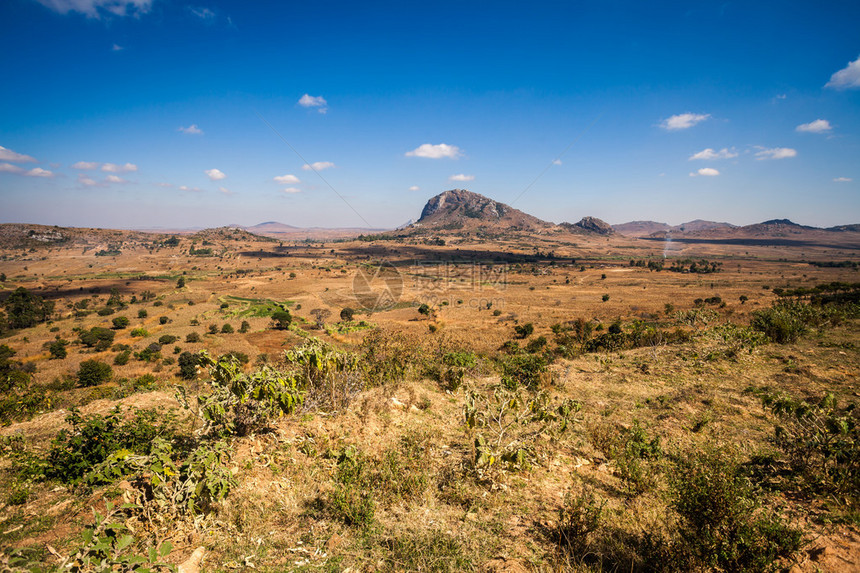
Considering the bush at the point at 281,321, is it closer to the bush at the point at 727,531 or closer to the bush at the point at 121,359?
the bush at the point at 121,359

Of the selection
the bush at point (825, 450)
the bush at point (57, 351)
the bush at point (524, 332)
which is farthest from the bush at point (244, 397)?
the bush at point (57, 351)

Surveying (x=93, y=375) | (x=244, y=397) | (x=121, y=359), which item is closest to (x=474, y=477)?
(x=244, y=397)

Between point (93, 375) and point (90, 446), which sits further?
point (93, 375)

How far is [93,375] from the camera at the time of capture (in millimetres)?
22594

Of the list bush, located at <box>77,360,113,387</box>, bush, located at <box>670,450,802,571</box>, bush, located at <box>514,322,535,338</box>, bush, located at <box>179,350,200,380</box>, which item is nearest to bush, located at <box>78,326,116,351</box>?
bush, located at <box>77,360,113,387</box>

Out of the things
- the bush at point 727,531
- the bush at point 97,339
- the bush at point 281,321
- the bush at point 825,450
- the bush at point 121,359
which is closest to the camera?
the bush at point 727,531

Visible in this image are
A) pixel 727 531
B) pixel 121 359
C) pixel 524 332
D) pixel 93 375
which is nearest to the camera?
pixel 727 531

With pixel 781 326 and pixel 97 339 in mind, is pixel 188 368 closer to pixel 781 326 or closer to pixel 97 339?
pixel 97 339

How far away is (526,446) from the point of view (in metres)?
6.23

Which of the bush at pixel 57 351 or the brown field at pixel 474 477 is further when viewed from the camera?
the bush at pixel 57 351

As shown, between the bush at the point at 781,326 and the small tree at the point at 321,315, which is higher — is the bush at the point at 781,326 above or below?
above

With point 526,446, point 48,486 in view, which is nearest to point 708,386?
point 526,446

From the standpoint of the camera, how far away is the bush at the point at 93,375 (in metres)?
22.2

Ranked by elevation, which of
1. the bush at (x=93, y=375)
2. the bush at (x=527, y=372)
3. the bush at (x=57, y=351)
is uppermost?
the bush at (x=527, y=372)
